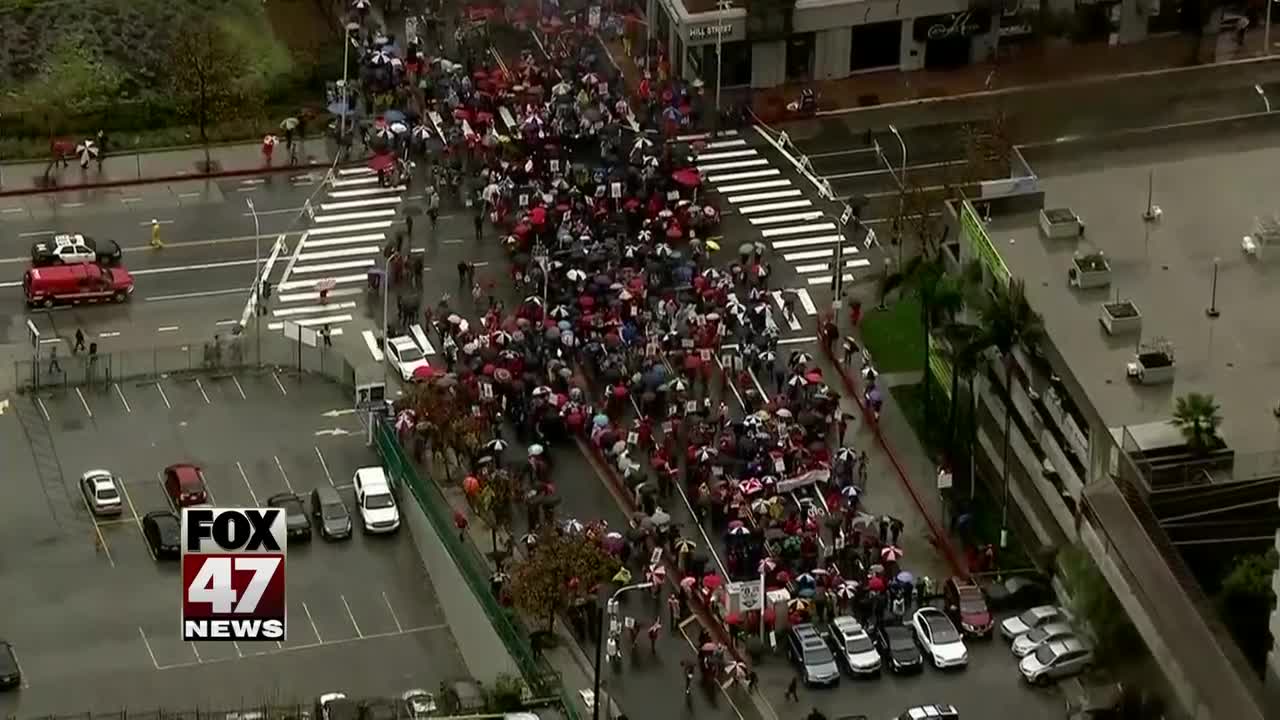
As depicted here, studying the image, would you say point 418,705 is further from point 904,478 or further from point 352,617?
point 904,478

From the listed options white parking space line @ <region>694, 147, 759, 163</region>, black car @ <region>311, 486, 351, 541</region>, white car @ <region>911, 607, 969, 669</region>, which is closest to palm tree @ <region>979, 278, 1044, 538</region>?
white car @ <region>911, 607, 969, 669</region>

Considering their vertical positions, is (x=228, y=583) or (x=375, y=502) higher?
(x=228, y=583)

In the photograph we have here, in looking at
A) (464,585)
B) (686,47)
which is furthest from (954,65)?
(464,585)

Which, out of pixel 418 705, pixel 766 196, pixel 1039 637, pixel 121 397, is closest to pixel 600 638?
pixel 418 705

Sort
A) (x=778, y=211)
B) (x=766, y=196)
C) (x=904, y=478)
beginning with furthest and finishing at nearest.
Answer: (x=766, y=196) → (x=778, y=211) → (x=904, y=478)

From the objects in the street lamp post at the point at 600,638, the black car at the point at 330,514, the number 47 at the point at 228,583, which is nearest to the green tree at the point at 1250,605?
the street lamp post at the point at 600,638

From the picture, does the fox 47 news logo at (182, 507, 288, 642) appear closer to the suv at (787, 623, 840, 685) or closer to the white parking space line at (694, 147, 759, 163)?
the suv at (787, 623, 840, 685)

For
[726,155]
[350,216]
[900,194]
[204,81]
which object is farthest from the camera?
[726,155]
